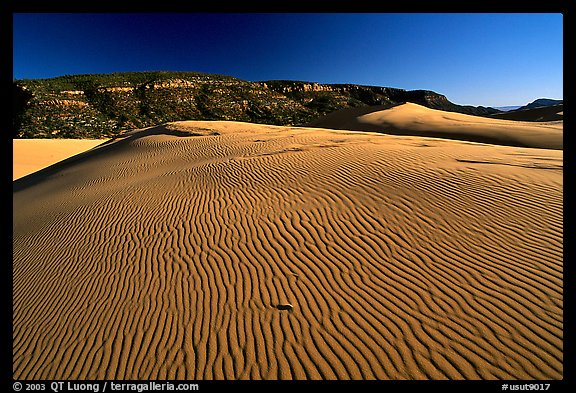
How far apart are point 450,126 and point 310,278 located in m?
20.1

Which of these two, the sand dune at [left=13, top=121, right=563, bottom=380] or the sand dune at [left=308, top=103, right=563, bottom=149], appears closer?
the sand dune at [left=13, top=121, right=563, bottom=380]

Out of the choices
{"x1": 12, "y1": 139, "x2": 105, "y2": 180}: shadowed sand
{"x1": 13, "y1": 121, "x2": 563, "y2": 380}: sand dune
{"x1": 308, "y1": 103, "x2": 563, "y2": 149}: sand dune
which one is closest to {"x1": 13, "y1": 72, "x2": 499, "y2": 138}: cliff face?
{"x1": 12, "y1": 139, "x2": 105, "y2": 180}: shadowed sand

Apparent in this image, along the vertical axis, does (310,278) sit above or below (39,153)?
below

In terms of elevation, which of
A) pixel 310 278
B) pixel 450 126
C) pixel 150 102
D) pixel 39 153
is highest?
pixel 150 102

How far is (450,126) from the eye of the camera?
19.7 m

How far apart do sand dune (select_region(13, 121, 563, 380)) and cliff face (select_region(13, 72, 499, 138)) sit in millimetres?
36610

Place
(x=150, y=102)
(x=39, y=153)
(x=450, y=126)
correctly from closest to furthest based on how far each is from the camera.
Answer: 1. (x=450, y=126)
2. (x=39, y=153)
3. (x=150, y=102)

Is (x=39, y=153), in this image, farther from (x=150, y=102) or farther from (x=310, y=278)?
(x=150, y=102)

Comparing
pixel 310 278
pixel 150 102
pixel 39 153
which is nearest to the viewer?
pixel 310 278

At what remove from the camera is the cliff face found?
4095cm

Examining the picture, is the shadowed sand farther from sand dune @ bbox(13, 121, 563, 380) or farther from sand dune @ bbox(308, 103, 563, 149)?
sand dune @ bbox(308, 103, 563, 149)

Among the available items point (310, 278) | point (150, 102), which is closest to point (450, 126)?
point (310, 278)

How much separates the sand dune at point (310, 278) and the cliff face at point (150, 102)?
3661 centimetres

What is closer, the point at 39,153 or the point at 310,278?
the point at 310,278
